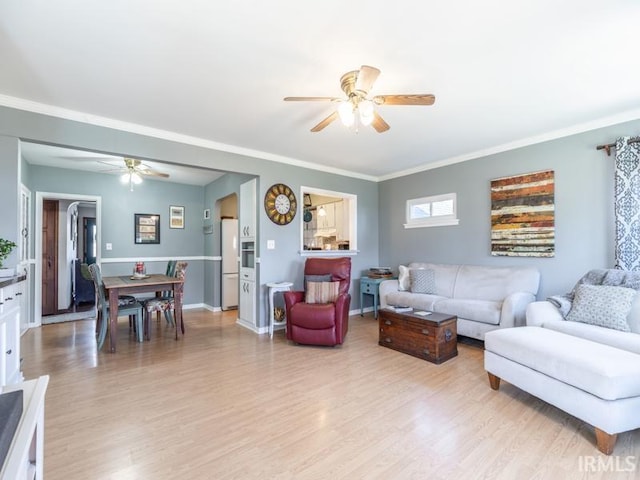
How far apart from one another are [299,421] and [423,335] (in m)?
1.66

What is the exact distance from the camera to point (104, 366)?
10.2ft

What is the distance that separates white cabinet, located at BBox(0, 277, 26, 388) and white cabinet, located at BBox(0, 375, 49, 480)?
161cm

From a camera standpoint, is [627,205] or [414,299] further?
[414,299]

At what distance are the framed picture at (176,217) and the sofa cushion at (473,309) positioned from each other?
474cm

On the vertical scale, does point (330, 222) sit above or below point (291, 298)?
above

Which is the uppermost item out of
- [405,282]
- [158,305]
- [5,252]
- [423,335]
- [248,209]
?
[248,209]

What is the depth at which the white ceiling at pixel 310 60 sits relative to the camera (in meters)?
1.77

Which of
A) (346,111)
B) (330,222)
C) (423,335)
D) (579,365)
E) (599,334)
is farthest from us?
(330,222)

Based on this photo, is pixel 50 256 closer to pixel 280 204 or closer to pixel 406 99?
pixel 280 204

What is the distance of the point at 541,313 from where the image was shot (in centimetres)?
291

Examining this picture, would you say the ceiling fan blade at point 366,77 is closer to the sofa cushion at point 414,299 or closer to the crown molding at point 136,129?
the crown molding at point 136,129

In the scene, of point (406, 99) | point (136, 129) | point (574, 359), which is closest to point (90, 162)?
point (136, 129)

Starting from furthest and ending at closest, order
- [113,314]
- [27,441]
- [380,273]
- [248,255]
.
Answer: [380,273], [248,255], [113,314], [27,441]

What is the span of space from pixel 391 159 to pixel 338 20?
2985mm
